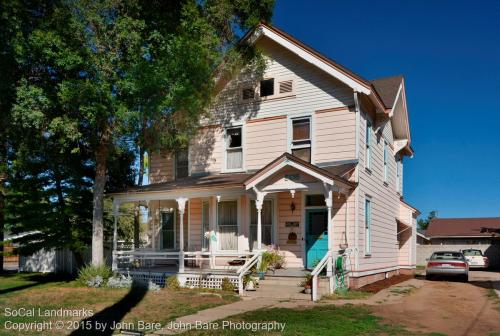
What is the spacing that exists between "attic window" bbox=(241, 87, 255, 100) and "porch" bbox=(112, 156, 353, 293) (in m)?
3.33

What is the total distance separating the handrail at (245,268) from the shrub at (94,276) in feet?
17.0

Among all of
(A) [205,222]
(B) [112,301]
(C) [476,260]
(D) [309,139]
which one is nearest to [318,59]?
(D) [309,139]

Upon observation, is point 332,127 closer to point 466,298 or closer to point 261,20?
point 261,20

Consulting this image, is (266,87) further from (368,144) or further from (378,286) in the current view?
(378,286)

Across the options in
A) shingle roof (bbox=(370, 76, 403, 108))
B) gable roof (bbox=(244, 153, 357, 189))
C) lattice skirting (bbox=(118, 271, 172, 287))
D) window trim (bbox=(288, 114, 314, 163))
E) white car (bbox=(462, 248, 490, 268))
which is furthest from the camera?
white car (bbox=(462, 248, 490, 268))

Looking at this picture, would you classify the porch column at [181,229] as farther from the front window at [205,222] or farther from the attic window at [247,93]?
the attic window at [247,93]

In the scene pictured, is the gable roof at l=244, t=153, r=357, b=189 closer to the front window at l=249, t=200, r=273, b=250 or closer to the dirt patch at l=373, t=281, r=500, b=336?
the front window at l=249, t=200, r=273, b=250

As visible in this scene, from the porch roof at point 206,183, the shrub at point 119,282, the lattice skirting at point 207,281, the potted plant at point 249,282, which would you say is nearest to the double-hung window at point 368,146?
the porch roof at point 206,183

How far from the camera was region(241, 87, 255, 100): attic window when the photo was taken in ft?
65.9

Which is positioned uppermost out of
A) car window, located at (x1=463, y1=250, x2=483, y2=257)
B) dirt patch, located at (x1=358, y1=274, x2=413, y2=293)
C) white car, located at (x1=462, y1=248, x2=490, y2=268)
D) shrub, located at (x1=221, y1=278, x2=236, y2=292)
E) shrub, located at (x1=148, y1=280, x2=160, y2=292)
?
shrub, located at (x1=221, y1=278, x2=236, y2=292)

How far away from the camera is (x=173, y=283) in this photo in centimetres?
1692

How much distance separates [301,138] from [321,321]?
913cm

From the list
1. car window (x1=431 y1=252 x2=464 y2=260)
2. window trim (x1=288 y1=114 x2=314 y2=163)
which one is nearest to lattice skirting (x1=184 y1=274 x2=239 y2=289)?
window trim (x1=288 y1=114 x2=314 y2=163)

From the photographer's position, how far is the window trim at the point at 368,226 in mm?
18688
